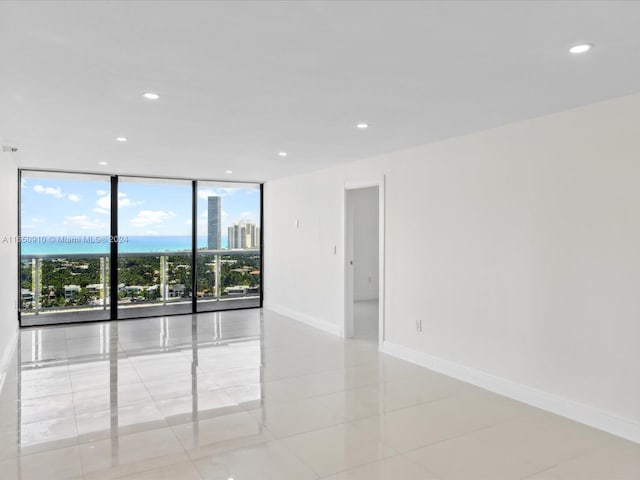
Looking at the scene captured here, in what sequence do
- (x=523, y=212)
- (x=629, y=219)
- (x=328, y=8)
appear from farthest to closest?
(x=523, y=212) → (x=629, y=219) → (x=328, y=8)

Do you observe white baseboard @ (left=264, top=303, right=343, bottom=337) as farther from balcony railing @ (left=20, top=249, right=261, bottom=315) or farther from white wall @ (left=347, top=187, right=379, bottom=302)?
white wall @ (left=347, top=187, right=379, bottom=302)

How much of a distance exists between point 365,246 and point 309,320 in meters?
2.89

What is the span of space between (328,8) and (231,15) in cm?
41

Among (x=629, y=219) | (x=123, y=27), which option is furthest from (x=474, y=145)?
(x=123, y=27)

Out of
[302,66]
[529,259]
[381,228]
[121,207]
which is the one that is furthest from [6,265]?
[529,259]

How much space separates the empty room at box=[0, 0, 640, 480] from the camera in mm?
2148

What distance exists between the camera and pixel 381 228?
527cm

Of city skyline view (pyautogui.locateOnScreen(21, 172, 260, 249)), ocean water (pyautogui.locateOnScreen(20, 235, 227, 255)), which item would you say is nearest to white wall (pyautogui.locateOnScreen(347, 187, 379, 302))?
city skyline view (pyautogui.locateOnScreen(21, 172, 260, 249))

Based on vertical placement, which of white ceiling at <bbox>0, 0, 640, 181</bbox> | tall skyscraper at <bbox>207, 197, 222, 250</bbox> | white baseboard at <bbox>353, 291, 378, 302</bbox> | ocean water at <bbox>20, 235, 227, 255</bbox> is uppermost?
white ceiling at <bbox>0, 0, 640, 181</bbox>

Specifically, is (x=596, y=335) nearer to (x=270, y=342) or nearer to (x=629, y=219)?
(x=629, y=219)

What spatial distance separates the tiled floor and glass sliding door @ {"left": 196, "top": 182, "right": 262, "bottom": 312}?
9.66ft

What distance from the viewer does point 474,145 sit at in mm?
4105

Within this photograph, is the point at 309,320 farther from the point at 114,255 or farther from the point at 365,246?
the point at 114,255

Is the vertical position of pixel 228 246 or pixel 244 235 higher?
pixel 244 235
